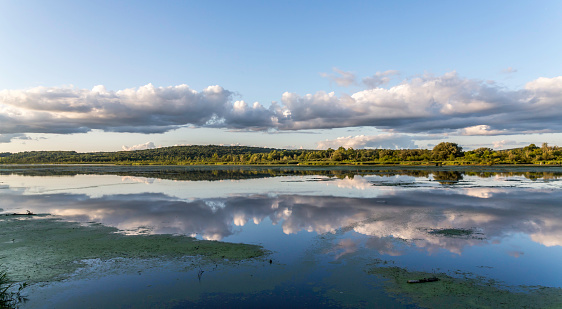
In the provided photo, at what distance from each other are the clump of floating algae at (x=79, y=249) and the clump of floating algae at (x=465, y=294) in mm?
6017

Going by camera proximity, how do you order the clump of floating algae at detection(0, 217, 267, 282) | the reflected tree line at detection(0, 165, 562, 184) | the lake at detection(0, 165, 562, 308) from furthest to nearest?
1. the reflected tree line at detection(0, 165, 562, 184)
2. the clump of floating algae at detection(0, 217, 267, 282)
3. the lake at detection(0, 165, 562, 308)

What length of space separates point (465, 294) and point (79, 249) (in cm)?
1572

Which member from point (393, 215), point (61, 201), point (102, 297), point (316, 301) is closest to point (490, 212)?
point (393, 215)

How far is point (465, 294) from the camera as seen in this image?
9719 mm

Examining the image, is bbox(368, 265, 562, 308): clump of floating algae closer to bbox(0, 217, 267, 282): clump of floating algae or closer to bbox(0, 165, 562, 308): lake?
bbox(0, 165, 562, 308): lake

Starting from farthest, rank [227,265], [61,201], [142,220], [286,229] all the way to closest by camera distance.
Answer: [61,201]
[142,220]
[286,229]
[227,265]

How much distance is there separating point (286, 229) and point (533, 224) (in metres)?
15.0

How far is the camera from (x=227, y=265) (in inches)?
488

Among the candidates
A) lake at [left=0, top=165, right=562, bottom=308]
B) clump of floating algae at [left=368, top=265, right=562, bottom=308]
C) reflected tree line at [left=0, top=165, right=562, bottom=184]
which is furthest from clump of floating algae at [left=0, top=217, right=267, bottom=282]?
reflected tree line at [left=0, top=165, right=562, bottom=184]

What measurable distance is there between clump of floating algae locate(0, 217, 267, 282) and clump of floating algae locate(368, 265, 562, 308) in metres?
6.02

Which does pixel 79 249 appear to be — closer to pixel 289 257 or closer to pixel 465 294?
pixel 289 257

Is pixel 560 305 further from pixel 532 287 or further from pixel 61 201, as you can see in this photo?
pixel 61 201

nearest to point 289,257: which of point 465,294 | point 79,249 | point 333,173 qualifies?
point 465,294

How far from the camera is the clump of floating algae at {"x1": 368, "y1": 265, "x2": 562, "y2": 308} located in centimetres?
909
